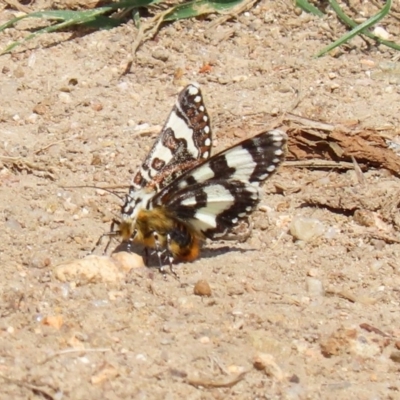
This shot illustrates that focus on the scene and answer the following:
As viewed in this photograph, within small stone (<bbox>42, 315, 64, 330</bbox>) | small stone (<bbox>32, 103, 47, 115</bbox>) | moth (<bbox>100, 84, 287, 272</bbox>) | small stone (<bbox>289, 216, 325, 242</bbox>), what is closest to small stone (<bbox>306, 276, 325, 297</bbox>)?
small stone (<bbox>289, 216, 325, 242</bbox>)

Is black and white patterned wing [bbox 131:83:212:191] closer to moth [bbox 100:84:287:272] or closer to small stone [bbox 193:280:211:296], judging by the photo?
moth [bbox 100:84:287:272]

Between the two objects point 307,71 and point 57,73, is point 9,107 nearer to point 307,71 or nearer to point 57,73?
point 57,73

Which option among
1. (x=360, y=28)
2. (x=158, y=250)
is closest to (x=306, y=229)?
(x=158, y=250)

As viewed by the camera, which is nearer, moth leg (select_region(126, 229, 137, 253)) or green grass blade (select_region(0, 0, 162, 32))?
moth leg (select_region(126, 229, 137, 253))

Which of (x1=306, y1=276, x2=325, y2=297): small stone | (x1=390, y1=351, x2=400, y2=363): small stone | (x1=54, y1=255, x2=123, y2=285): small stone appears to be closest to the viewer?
(x1=390, y1=351, x2=400, y2=363): small stone

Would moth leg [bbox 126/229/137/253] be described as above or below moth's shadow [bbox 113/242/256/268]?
above

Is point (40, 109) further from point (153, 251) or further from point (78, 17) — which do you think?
point (153, 251)
